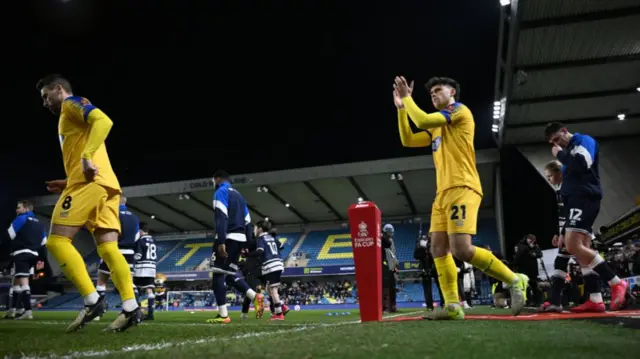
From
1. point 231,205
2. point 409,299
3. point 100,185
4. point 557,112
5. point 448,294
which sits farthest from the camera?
point 409,299

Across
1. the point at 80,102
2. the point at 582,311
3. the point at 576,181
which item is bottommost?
the point at 582,311

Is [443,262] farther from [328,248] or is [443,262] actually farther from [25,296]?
[328,248]

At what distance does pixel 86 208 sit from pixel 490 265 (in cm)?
333

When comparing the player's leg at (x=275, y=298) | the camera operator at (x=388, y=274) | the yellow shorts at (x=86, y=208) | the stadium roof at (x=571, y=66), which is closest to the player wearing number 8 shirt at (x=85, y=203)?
the yellow shorts at (x=86, y=208)

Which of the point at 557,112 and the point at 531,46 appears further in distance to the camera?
the point at 557,112

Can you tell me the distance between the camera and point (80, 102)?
3.58 meters

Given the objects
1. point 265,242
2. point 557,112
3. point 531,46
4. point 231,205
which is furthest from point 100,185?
point 557,112

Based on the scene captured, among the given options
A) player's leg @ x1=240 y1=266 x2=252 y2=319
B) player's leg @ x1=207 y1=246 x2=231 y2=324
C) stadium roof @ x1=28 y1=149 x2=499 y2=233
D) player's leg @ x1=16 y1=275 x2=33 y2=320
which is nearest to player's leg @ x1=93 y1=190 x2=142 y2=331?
player's leg @ x1=207 y1=246 x2=231 y2=324

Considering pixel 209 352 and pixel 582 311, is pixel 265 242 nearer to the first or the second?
pixel 582 311

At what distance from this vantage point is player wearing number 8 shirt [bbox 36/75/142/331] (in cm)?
332

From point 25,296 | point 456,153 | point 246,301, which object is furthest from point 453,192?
point 25,296

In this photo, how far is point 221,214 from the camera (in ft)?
19.2

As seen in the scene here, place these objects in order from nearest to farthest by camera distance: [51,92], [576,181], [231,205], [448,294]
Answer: [51,92] → [448,294] → [576,181] → [231,205]

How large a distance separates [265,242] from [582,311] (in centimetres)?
476
